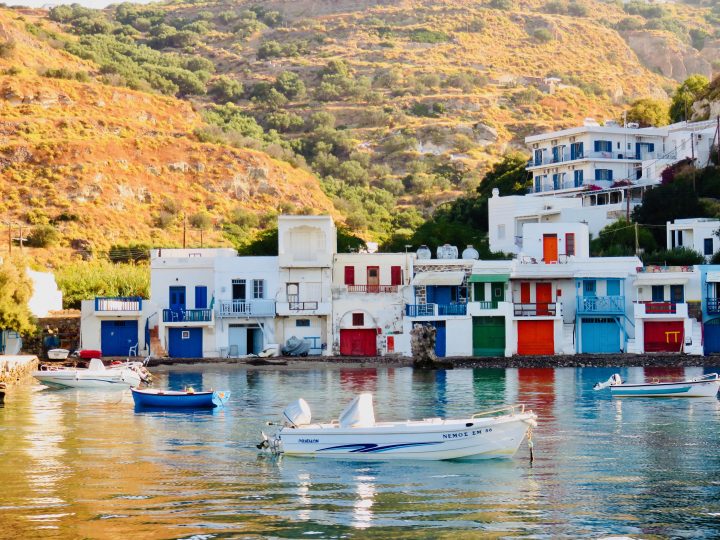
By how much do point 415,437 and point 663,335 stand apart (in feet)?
131

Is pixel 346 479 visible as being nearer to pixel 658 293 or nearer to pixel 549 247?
pixel 658 293

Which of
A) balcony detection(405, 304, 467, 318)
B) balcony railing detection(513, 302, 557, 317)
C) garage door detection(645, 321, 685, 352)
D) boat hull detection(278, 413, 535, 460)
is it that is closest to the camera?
boat hull detection(278, 413, 535, 460)

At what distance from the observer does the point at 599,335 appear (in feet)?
233

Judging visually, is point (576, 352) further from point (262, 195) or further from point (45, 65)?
point (45, 65)

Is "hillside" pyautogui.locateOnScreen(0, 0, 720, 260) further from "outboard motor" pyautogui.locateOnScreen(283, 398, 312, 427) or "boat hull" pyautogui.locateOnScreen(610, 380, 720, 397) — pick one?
"outboard motor" pyautogui.locateOnScreen(283, 398, 312, 427)

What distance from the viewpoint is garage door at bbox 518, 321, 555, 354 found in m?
70.5

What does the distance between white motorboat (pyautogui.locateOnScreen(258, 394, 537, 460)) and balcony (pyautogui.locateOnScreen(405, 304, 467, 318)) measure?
3660 cm

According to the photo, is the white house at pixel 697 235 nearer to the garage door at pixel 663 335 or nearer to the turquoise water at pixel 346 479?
the garage door at pixel 663 335

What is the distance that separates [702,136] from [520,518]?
76933 millimetres

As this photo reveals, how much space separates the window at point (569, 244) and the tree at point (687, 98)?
151 feet

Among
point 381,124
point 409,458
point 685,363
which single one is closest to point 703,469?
point 409,458

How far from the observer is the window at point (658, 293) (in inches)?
2815

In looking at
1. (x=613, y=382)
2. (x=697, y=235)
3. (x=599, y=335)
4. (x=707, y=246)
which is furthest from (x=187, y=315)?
(x=707, y=246)


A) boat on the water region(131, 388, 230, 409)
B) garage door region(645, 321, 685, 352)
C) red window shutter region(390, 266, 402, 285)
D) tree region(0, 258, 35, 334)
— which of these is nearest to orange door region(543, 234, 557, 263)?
garage door region(645, 321, 685, 352)
